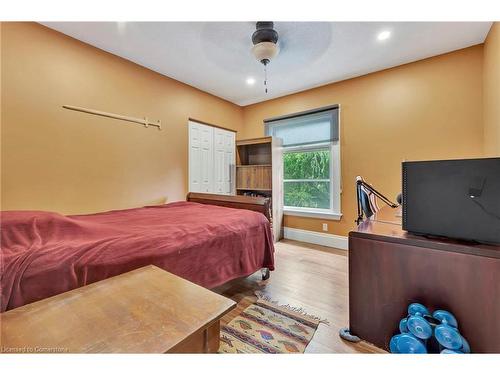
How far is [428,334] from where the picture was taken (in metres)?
1.00

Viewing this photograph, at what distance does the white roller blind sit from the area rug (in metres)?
2.59

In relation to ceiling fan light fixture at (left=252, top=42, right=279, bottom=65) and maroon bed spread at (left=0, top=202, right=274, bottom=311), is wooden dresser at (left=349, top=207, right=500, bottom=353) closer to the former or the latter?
maroon bed spread at (left=0, top=202, right=274, bottom=311)

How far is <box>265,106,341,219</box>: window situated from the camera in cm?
347

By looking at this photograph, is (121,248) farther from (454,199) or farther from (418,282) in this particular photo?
(454,199)

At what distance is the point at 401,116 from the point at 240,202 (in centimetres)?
236

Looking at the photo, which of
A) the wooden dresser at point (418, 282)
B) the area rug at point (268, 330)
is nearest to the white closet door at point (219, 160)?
the area rug at point (268, 330)

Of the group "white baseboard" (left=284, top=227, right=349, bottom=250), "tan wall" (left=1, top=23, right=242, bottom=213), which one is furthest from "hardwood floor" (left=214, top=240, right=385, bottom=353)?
"tan wall" (left=1, top=23, right=242, bottom=213)

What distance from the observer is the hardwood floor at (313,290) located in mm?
1464

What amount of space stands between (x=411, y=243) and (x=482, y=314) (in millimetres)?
Result: 382

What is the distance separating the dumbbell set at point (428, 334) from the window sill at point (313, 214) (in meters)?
2.38

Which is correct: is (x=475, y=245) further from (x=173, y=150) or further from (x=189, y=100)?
(x=189, y=100)

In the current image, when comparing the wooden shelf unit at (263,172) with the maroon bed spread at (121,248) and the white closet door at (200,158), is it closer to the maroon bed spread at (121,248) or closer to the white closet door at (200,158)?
the white closet door at (200,158)

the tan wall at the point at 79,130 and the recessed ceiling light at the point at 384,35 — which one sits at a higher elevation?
the recessed ceiling light at the point at 384,35
